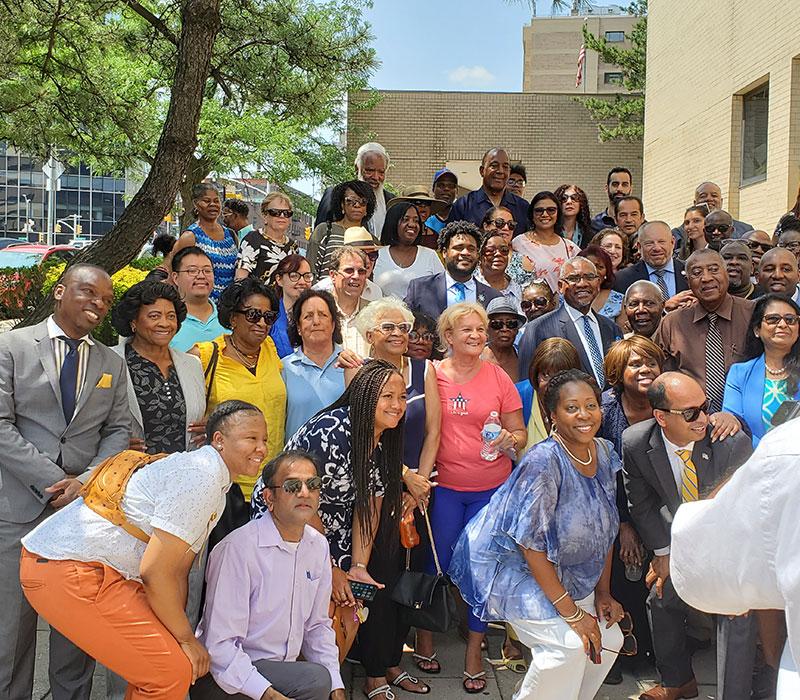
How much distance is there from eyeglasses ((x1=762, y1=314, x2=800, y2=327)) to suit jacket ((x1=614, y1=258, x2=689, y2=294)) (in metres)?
1.92

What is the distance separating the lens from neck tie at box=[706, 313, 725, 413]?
5.04 metres

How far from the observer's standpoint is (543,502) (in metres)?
3.78

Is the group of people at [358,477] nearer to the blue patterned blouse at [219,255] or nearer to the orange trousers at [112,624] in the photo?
the orange trousers at [112,624]

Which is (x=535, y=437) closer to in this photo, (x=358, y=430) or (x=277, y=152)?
(x=358, y=430)

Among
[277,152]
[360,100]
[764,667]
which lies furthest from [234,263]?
[360,100]

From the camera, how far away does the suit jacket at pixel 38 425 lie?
3.73 metres

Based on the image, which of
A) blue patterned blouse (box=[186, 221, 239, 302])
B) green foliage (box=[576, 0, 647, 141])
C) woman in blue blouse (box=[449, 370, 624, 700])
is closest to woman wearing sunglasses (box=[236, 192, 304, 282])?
blue patterned blouse (box=[186, 221, 239, 302])

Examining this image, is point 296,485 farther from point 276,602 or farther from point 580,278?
point 580,278

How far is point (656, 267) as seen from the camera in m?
6.55

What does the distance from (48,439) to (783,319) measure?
3865 mm

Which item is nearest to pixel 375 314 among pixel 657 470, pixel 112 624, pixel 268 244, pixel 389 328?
pixel 389 328

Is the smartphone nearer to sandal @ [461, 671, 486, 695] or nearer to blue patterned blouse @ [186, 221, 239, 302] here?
sandal @ [461, 671, 486, 695]

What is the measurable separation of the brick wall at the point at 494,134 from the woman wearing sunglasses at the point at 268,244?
60.4 feet

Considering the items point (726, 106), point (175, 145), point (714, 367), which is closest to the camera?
point (714, 367)
